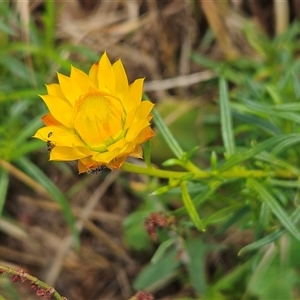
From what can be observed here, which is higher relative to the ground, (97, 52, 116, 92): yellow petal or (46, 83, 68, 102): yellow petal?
(97, 52, 116, 92): yellow petal

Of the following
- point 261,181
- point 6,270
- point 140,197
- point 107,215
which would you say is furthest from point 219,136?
point 6,270

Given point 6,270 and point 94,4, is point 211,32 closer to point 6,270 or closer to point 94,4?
point 94,4

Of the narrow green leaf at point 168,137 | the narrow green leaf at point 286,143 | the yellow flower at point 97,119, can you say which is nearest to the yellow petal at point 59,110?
the yellow flower at point 97,119

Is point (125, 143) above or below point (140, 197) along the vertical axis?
above

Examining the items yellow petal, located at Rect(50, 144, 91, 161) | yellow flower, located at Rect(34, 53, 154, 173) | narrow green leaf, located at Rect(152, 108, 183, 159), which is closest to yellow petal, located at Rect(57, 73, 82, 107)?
yellow flower, located at Rect(34, 53, 154, 173)

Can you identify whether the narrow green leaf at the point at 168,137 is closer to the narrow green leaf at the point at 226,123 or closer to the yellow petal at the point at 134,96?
the narrow green leaf at the point at 226,123

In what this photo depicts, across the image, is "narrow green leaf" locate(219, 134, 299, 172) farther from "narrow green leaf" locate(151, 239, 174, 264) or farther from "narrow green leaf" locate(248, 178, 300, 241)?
"narrow green leaf" locate(151, 239, 174, 264)
